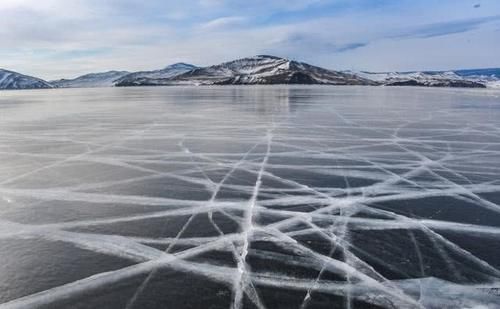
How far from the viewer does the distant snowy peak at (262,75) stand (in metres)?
131

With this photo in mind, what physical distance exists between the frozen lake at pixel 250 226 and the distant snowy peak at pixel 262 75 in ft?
385

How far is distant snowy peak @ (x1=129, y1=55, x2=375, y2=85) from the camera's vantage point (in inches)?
5153

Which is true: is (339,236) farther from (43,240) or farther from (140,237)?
(43,240)

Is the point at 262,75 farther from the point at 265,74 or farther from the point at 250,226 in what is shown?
the point at 250,226

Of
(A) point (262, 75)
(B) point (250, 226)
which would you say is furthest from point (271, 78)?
(B) point (250, 226)

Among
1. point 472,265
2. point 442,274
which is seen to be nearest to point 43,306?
point 442,274

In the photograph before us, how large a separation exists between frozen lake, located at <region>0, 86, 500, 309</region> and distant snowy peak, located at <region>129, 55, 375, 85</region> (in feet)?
385

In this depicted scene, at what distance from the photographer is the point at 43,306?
3480 millimetres

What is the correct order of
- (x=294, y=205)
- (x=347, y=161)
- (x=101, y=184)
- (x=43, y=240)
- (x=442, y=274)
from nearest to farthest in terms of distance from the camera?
(x=442, y=274), (x=43, y=240), (x=294, y=205), (x=101, y=184), (x=347, y=161)

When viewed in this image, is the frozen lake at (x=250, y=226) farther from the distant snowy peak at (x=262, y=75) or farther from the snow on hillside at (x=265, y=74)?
the snow on hillside at (x=265, y=74)

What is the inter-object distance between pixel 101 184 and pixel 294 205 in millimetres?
3266

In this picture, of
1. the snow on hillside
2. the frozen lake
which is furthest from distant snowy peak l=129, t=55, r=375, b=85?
the frozen lake

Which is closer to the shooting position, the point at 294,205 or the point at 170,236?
the point at 170,236

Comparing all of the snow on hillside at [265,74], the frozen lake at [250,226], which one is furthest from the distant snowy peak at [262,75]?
the frozen lake at [250,226]
